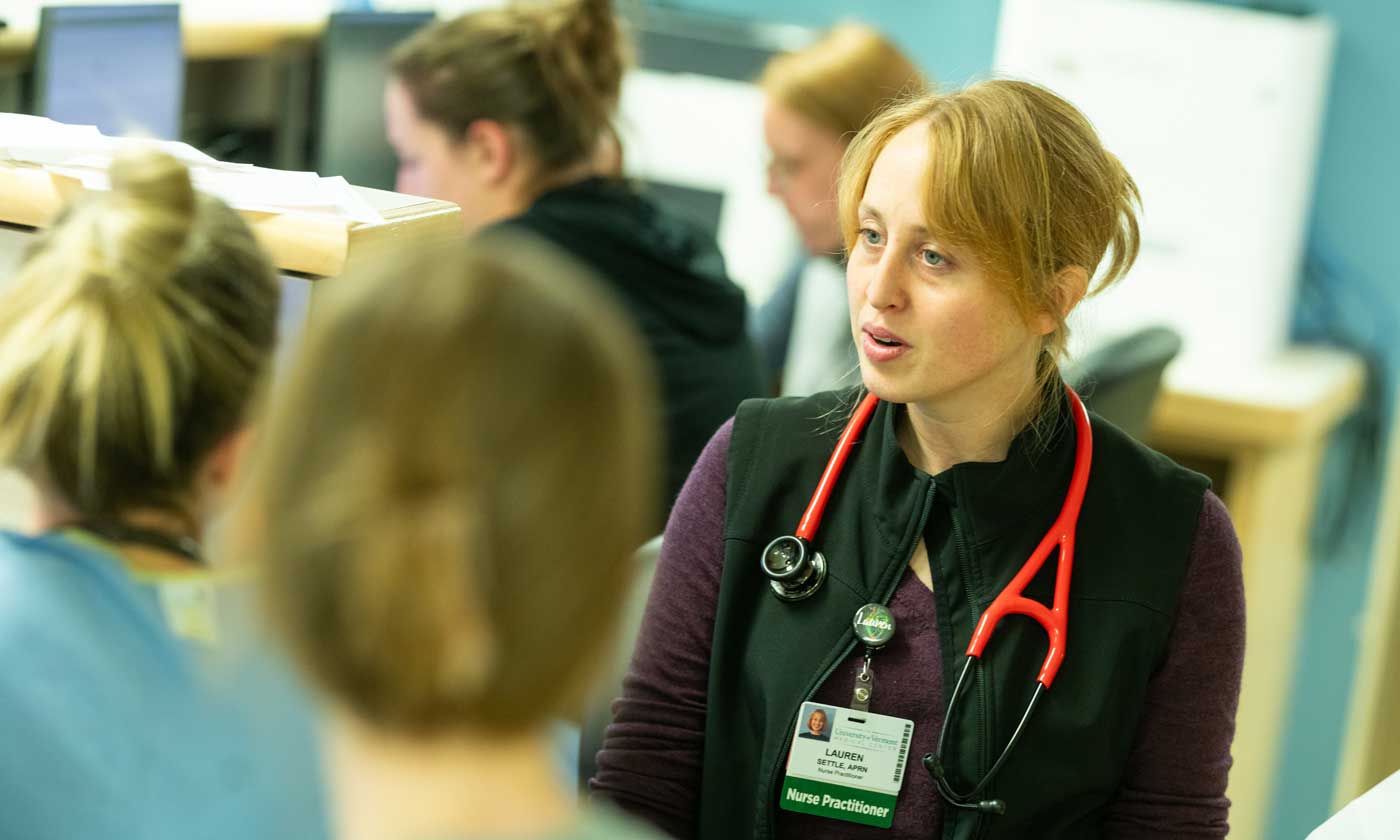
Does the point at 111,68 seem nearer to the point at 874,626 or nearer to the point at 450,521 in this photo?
the point at 874,626

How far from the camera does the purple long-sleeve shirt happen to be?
148 centimetres

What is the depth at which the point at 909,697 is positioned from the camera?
149 cm

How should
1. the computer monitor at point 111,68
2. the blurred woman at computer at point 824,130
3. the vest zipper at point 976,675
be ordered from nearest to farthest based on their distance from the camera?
the vest zipper at point 976,675 → the computer monitor at point 111,68 → the blurred woman at computer at point 824,130

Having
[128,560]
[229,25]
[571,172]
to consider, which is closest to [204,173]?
[128,560]

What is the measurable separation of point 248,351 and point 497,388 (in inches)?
21.7

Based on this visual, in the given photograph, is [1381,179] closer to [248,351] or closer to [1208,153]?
[1208,153]

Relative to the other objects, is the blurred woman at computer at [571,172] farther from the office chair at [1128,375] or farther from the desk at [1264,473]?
the desk at [1264,473]

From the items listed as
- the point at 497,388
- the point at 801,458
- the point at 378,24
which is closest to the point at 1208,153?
the point at 378,24

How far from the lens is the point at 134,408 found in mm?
1095

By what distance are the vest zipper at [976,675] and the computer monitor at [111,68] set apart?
1.39 meters

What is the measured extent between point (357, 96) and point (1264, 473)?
1.77 m

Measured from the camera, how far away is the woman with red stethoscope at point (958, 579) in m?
1.47

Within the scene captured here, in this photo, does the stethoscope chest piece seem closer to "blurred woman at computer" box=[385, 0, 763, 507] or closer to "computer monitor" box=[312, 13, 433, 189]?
"blurred woman at computer" box=[385, 0, 763, 507]

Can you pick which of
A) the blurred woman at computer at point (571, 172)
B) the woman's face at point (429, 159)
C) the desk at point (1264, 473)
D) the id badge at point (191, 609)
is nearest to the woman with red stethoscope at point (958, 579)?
the id badge at point (191, 609)
